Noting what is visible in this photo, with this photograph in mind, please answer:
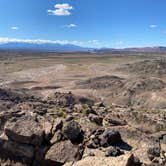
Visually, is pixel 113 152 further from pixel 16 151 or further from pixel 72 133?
pixel 16 151

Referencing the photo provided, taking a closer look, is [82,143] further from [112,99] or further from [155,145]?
[112,99]

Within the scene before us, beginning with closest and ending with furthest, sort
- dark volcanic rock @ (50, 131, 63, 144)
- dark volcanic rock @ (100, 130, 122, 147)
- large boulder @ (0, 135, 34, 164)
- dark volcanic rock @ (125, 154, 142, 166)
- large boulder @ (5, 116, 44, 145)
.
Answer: dark volcanic rock @ (125, 154, 142, 166)
dark volcanic rock @ (100, 130, 122, 147)
dark volcanic rock @ (50, 131, 63, 144)
large boulder @ (0, 135, 34, 164)
large boulder @ (5, 116, 44, 145)

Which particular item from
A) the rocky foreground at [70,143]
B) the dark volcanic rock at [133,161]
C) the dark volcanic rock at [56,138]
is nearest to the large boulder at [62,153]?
the rocky foreground at [70,143]

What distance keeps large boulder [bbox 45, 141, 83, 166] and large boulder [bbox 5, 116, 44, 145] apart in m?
0.86

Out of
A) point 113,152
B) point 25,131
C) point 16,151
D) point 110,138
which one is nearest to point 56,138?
point 25,131

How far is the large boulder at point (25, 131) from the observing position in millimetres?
15023

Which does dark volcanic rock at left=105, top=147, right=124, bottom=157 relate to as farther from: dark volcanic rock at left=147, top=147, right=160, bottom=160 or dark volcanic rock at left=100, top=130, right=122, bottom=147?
dark volcanic rock at left=147, top=147, right=160, bottom=160

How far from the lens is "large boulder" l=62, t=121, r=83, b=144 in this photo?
14656 millimetres

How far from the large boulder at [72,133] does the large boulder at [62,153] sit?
281 mm

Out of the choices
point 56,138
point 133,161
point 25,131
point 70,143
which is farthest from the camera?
point 25,131

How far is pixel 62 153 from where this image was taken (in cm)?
1411

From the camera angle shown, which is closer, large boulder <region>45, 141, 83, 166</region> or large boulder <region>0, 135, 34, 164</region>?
large boulder <region>45, 141, 83, 166</region>

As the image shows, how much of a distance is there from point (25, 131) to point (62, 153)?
6.75ft

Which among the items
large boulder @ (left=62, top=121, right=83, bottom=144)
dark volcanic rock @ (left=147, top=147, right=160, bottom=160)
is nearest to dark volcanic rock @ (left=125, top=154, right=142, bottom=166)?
dark volcanic rock @ (left=147, top=147, right=160, bottom=160)
